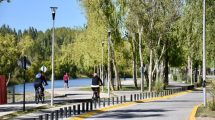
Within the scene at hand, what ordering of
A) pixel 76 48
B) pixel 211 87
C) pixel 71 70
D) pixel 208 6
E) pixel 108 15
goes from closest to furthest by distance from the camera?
pixel 211 87, pixel 208 6, pixel 108 15, pixel 76 48, pixel 71 70

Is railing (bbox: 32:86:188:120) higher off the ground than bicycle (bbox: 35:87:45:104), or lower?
lower

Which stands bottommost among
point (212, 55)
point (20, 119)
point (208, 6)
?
point (20, 119)

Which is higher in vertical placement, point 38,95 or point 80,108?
point 38,95

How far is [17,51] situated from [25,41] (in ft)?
25.6

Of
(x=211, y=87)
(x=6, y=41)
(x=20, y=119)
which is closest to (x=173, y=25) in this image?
(x=211, y=87)

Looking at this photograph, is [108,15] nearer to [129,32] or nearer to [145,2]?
[129,32]

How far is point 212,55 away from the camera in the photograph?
37.5 metres

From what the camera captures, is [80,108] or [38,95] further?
[38,95]

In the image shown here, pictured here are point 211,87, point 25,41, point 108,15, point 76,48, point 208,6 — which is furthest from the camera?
point 25,41

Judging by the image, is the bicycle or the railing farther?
the bicycle

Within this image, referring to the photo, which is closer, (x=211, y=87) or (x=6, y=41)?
(x=211, y=87)

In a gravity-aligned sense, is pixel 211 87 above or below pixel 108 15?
below

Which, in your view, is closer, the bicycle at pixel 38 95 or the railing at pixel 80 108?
the railing at pixel 80 108

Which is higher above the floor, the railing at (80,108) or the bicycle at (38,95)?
the bicycle at (38,95)
